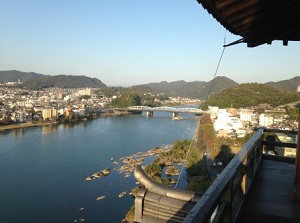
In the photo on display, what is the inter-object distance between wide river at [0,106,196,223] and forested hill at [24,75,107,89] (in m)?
52.2

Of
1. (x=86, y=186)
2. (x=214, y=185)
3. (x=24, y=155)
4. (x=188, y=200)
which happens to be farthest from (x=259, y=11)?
(x=24, y=155)

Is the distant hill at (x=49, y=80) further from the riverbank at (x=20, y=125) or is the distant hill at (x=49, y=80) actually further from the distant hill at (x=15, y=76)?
the riverbank at (x=20, y=125)

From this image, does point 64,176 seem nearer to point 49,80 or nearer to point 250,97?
point 250,97

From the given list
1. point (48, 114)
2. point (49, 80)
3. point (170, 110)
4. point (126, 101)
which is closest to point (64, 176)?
point (48, 114)

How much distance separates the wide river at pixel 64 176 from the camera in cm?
608

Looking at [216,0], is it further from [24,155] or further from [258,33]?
[24,155]

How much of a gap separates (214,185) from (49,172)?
8.93m

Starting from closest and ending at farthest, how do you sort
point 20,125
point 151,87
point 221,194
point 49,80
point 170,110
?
point 221,194
point 20,125
point 170,110
point 49,80
point 151,87

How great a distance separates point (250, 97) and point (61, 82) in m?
61.0

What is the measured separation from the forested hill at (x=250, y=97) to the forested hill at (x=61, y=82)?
152 ft

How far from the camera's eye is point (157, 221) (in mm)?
1390

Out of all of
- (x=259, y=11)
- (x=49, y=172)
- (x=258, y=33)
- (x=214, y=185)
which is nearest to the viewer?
(x=214, y=185)

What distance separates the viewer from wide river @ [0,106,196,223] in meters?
6.08

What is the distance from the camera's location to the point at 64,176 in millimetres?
A: 8469
